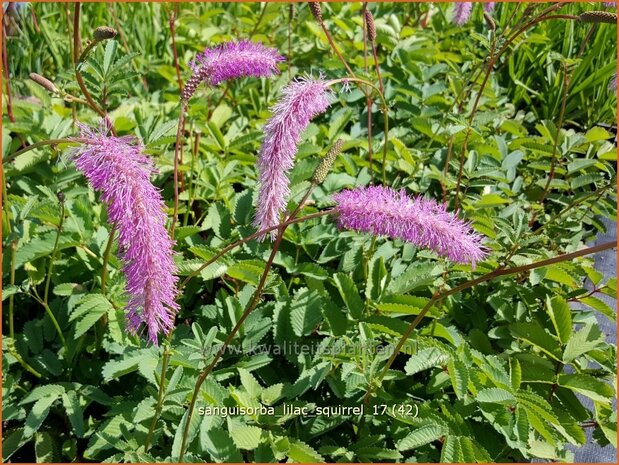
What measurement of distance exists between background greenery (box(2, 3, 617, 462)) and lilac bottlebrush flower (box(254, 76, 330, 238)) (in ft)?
1.21

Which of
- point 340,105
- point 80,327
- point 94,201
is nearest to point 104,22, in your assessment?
point 340,105

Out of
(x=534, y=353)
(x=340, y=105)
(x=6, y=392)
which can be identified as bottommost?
(x=6, y=392)

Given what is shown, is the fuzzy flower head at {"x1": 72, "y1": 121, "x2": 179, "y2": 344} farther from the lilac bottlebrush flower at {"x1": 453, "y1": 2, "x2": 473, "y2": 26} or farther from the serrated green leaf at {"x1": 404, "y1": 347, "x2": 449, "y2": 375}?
the lilac bottlebrush flower at {"x1": 453, "y1": 2, "x2": 473, "y2": 26}

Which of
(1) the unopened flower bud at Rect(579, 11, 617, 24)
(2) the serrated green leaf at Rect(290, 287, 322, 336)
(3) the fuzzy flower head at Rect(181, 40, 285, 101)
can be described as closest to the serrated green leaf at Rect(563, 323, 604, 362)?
(2) the serrated green leaf at Rect(290, 287, 322, 336)

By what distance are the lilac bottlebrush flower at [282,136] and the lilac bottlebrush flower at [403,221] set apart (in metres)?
0.14

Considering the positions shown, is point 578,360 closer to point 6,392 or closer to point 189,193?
point 189,193

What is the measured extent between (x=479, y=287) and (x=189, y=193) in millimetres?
887

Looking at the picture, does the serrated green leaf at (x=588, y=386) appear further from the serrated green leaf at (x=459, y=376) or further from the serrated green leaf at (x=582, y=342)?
the serrated green leaf at (x=459, y=376)

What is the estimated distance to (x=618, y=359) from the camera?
1.68m

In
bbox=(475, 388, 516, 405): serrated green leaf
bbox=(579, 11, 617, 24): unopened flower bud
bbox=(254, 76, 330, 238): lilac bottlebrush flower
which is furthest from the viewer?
bbox=(475, 388, 516, 405): serrated green leaf

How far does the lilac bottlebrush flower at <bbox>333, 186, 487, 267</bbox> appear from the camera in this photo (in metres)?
1.11

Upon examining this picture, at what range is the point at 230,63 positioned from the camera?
56.7 inches

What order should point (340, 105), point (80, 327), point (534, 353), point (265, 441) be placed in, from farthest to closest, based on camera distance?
point (340, 105)
point (534, 353)
point (80, 327)
point (265, 441)

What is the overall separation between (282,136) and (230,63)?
0.32m
